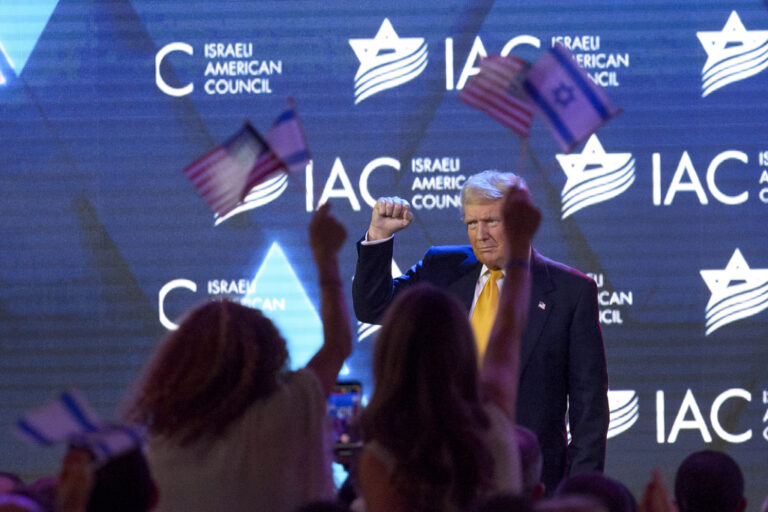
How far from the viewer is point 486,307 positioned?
354 cm

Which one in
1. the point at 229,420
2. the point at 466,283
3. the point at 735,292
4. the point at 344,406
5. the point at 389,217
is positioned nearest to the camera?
the point at 229,420

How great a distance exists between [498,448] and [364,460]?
26cm

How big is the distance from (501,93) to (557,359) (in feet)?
2.97

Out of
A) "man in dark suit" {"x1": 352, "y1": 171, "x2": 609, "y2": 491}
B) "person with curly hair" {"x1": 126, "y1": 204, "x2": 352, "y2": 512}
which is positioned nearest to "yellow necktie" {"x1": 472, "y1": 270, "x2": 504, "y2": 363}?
"man in dark suit" {"x1": 352, "y1": 171, "x2": 609, "y2": 491}

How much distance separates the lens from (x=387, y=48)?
5.29 metres

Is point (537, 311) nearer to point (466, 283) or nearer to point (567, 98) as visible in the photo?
point (466, 283)

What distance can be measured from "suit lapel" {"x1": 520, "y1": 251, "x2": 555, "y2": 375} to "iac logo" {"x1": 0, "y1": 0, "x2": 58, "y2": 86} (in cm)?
318

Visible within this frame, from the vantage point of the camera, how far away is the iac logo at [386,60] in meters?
5.28

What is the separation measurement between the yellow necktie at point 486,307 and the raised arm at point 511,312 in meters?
1.13

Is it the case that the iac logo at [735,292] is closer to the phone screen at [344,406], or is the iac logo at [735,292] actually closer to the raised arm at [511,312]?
the phone screen at [344,406]

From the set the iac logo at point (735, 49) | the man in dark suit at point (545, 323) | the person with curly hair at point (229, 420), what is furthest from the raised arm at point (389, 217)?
the iac logo at point (735, 49)

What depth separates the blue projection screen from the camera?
5281 mm

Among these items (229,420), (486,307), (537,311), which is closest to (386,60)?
(486,307)

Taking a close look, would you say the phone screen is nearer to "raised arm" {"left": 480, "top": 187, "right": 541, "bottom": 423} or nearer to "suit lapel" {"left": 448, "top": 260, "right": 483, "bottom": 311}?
"suit lapel" {"left": 448, "top": 260, "right": 483, "bottom": 311}
